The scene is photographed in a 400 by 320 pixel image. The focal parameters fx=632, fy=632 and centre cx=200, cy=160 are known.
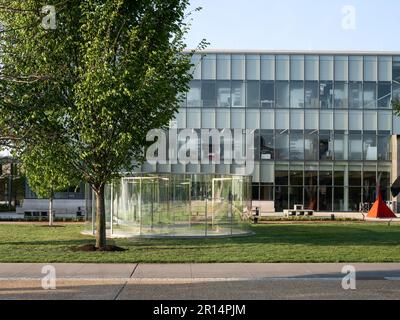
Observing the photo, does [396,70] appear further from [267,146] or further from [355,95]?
[267,146]

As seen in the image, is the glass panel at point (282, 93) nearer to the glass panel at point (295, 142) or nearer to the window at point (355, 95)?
the glass panel at point (295, 142)

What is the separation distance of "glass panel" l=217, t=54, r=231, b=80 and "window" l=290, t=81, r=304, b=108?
5.29 metres

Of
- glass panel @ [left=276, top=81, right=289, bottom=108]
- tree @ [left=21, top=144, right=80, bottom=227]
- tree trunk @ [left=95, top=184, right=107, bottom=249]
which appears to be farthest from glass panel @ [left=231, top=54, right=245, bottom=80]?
tree trunk @ [left=95, top=184, right=107, bottom=249]

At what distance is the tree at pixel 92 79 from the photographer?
18.0 metres

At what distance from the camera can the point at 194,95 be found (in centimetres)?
5219

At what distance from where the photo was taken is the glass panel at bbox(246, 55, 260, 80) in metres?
51.8

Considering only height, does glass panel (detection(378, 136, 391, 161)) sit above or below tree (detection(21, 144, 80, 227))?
above

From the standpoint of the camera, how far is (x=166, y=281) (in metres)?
12.6

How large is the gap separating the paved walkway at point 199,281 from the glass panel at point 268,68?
37.6 meters

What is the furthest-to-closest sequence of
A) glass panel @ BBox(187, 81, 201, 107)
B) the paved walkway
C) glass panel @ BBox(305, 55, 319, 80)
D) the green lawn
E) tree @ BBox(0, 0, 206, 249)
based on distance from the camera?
glass panel @ BBox(187, 81, 201, 107)
glass panel @ BBox(305, 55, 319, 80)
tree @ BBox(0, 0, 206, 249)
the green lawn
the paved walkway

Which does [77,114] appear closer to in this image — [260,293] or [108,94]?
[108,94]

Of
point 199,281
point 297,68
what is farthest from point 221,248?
point 297,68

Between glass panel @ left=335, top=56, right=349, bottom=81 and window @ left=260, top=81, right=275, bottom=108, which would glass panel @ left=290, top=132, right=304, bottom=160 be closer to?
window @ left=260, top=81, right=275, bottom=108

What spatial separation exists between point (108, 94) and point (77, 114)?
5.43 ft
